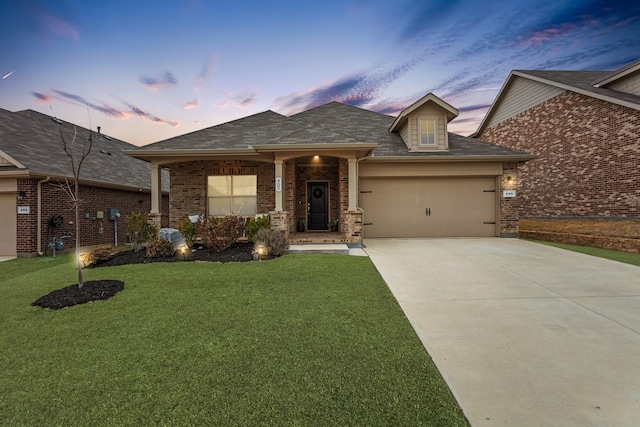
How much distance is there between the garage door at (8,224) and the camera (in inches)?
332

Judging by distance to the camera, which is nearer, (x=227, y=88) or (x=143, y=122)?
(x=227, y=88)

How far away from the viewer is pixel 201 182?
32.8ft

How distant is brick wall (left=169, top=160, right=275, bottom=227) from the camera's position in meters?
9.91

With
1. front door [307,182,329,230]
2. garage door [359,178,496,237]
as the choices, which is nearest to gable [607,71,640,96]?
garage door [359,178,496,237]

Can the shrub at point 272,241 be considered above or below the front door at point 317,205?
below

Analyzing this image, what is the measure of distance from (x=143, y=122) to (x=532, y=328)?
16.8 metres

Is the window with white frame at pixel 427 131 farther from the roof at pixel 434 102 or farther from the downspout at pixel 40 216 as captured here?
the downspout at pixel 40 216

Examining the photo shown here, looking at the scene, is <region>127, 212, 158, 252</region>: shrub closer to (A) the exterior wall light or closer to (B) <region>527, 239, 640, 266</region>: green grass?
(A) the exterior wall light

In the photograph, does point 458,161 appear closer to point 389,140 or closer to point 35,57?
point 389,140

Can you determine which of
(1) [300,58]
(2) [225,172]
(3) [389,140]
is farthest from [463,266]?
(1) [300,58]

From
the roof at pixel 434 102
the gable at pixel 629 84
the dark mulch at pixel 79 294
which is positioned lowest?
the dark mulch at pixel 79 294

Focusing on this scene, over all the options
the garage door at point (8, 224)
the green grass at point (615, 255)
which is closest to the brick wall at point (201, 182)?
the garage door at point (8, 224)

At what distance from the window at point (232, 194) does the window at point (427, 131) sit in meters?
6.40

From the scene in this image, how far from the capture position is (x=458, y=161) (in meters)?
10.1
